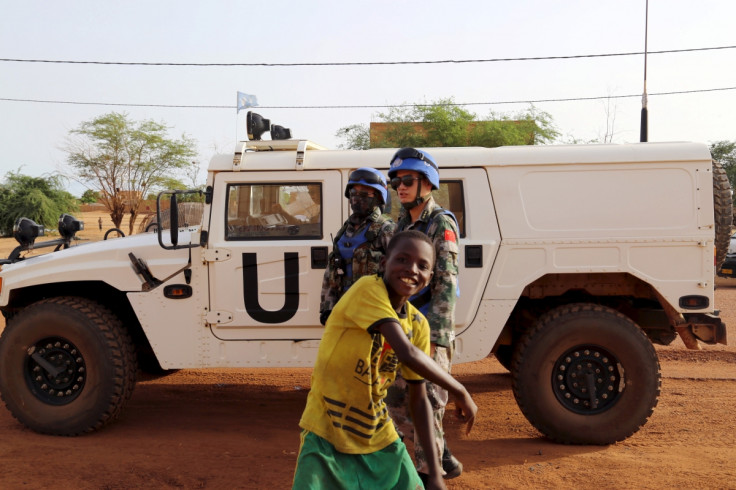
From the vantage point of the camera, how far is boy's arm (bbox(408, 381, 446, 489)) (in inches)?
96.9

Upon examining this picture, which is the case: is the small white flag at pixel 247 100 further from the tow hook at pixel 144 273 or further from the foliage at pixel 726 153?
the foliage at pixel 726 153

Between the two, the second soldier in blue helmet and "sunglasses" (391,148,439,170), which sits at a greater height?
"sunglasses" (391,148,439,170)

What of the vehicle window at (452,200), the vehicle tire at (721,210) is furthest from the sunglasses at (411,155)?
the vehicle tire at (721,210)

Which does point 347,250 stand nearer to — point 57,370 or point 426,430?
point 426,430

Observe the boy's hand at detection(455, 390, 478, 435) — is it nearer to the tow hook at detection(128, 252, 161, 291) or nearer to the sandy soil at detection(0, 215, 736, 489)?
the sandy soil at detection(0, 215, 736, 489)

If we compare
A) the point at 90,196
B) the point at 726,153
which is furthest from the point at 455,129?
the point at 90,196

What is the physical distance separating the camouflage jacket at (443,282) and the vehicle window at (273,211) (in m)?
1.60

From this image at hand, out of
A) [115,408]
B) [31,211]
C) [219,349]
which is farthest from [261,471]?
[31,211]

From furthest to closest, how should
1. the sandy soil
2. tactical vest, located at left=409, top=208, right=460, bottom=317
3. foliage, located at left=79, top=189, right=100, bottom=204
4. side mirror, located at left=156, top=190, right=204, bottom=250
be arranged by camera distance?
foliage, located at left=79, top=189, right=100, bottom=204
side mirror, located at left=156, top=190, right=204, bottom=250
the sandy soil
tactical vest, located at left=409, top=208, right=460, bottom=317

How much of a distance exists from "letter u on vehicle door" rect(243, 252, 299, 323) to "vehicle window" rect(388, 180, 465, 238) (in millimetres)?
798

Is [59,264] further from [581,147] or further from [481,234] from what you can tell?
[581,147]

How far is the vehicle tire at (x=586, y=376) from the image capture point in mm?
4863

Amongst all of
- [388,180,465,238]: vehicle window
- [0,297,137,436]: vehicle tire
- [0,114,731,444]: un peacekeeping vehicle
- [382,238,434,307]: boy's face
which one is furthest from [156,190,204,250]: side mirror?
[382,238,434,307]: boy's face

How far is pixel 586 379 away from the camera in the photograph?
495 cm
